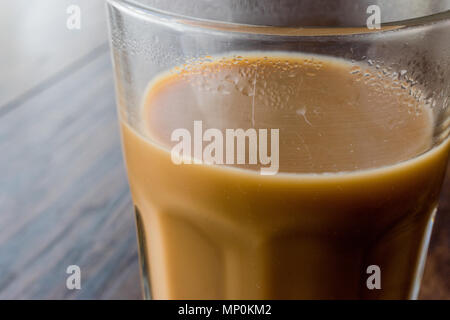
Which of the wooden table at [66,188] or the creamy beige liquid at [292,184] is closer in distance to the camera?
the creamy beige liquid at [292,184]

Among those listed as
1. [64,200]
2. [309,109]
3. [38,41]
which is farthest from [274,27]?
[38,41]


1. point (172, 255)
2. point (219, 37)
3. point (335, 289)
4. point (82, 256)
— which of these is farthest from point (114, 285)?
point (219, 37)

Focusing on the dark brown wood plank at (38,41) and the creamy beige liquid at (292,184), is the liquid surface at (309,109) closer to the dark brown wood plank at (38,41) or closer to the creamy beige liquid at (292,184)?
the creamy beige liquid at (292,184)

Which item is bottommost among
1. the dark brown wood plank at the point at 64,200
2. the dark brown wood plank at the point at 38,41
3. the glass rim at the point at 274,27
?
the dark brown wood plank at the point at 64,200

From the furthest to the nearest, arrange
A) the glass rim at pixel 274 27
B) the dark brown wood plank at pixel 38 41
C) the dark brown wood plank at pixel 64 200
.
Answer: the dark brown wood plank at pixel 38 41 < the dark brown wood plank at pixel 64 200 < the glass rim at pixel 274 27

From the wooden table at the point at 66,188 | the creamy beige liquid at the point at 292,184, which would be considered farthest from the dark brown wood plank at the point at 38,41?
the creamy beige liquid at the point at 292,184

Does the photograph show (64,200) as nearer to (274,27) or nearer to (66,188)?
(66,188)
